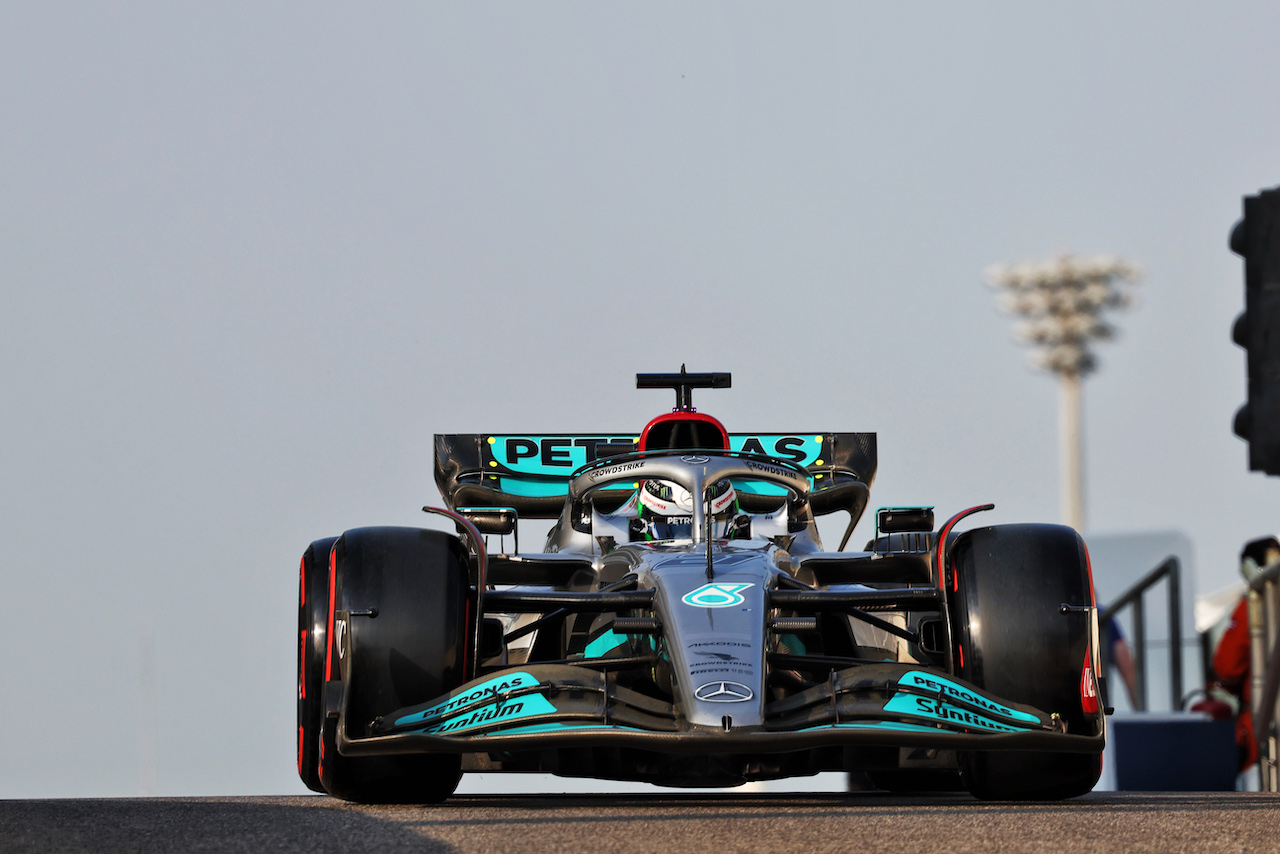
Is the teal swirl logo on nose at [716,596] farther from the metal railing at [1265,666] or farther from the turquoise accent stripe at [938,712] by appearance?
the metal railing at [1265,666]

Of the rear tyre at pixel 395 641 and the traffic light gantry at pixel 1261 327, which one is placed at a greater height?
the traffic light gantry at pixel 1261 327

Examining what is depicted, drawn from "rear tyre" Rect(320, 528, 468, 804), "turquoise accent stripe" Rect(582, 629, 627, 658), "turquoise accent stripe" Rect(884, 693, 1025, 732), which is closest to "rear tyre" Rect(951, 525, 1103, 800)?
"turquoise accent stripe" Rect(884, 693, 1025, 732)

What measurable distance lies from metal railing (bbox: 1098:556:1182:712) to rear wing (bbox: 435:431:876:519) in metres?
4.30

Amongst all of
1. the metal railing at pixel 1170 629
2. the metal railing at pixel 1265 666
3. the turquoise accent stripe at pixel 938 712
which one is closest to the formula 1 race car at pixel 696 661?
the turquoise accent stripe at pixel 938 712

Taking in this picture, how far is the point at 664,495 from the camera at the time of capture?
33.1ft

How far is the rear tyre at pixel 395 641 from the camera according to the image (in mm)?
7809

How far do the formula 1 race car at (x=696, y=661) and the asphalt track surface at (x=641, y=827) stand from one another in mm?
236

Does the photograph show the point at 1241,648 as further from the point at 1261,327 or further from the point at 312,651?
the point at 312,651

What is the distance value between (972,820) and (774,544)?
2960 mm

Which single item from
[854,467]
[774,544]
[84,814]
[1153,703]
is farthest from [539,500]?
[1153,703]

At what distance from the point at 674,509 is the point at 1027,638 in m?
2.52

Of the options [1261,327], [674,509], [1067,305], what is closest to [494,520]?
[674,509]

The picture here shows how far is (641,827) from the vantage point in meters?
6.57

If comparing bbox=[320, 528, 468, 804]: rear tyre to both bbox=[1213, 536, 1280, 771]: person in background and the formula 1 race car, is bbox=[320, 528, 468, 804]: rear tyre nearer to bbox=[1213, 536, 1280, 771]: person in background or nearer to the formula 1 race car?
the formula 1 race car
